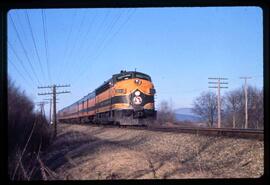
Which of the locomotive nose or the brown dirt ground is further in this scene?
the locomotive nose

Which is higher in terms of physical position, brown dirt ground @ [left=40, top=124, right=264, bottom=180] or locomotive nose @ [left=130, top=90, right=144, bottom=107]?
locomotive nose @ [left=130, top=90, right=144, bottom=107]

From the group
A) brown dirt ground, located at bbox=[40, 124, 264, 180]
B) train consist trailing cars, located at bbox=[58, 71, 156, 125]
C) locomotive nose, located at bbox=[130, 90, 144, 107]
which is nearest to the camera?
brown dirt ground, located at bbox=[40, 124, 264, 180]

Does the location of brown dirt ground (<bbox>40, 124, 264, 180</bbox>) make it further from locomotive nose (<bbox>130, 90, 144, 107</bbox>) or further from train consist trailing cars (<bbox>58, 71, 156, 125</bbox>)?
locomotive nose (<bbox>130, 90, 144, 107</bbox>)

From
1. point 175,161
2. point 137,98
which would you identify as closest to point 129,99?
point 137,98

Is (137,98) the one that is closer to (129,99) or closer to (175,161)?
(129,99)

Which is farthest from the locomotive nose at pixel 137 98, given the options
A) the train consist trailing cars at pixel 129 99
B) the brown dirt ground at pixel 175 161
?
the brown dirt ground at pixel 175 161

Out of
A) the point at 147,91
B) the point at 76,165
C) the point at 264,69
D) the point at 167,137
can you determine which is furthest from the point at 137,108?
the point at 264,69

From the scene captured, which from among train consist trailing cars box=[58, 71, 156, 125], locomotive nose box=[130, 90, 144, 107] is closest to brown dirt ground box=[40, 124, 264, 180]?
train consist trailing cars box=[58, 71, 156, 125]

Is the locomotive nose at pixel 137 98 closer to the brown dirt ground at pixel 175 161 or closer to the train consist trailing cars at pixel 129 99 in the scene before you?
the train consist trailing cars at pixel 129 99

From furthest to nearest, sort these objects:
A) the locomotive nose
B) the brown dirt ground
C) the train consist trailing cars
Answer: the locomotive nose < the train consist trailing cars < the brown dirt ground
